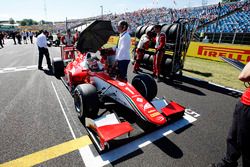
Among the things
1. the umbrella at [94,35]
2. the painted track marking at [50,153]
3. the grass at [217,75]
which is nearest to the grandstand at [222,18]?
the grass at [217,75]

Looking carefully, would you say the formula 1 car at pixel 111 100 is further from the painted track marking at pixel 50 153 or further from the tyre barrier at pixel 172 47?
the tyre barrier at pixel 172 47

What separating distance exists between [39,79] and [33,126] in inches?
137

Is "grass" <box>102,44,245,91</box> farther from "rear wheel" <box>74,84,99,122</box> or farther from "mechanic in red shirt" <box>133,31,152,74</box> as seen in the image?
"rear wheel" <box>74,84,99,122</box>

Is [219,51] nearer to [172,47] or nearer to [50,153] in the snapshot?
[172,47]

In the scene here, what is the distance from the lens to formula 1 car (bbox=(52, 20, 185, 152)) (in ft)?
8.78

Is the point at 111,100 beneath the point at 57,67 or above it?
beneath

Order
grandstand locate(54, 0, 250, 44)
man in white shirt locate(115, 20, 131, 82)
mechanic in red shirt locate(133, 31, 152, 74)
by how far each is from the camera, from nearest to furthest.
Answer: man in white shirt locate(115, 20, 131, 82), mechanic in red shirt locate(133, 31, 152, 74), grandstand locate(54, 0, 250, 44)

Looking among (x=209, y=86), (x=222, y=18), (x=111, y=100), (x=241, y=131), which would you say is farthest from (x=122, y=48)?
(x=222, y=18)

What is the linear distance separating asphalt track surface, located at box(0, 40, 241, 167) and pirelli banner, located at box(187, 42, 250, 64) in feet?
15.7

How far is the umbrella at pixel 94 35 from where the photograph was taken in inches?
173

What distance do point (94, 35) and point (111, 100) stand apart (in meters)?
1.91

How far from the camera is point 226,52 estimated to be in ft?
30.6

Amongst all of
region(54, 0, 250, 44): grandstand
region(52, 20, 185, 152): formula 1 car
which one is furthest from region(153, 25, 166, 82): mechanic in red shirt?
region(54, 0, 250, 44): grandstand

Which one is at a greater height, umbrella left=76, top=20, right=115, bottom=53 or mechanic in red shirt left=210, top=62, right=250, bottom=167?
umbrella left=76, top=20, right=115, bottom=53
